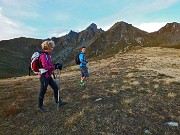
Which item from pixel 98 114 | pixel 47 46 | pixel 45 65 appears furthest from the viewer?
pixel 47 46

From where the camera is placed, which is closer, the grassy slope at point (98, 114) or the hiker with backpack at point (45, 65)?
the grassy slope at point (98, 114)

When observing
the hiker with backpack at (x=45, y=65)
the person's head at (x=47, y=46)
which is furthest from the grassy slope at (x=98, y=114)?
the person's head at (x=47, y=46)

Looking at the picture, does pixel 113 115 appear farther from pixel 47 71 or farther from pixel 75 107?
pixel 47 71

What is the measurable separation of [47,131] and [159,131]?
470 centimetres

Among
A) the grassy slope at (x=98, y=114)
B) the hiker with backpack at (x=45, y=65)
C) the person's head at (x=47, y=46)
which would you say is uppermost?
the person's head at (x=47, y=46)

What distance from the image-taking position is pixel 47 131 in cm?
1213

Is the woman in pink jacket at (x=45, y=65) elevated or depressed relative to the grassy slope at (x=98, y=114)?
elevated

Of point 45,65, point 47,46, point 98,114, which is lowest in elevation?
point 98,114

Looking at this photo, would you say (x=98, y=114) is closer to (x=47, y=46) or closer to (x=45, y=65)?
(x=45, y=65)

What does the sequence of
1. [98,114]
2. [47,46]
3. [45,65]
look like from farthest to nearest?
[47,46] < [98,114] < [45,65]

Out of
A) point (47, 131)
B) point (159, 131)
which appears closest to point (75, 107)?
point (47, 131)

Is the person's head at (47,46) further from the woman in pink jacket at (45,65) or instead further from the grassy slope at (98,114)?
the grassy slope at (98,114)

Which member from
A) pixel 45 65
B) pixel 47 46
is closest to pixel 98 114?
pixel 45 65

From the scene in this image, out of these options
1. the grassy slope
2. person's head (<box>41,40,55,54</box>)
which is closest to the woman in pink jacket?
person's head (<box>41,40,55,54</box>)
